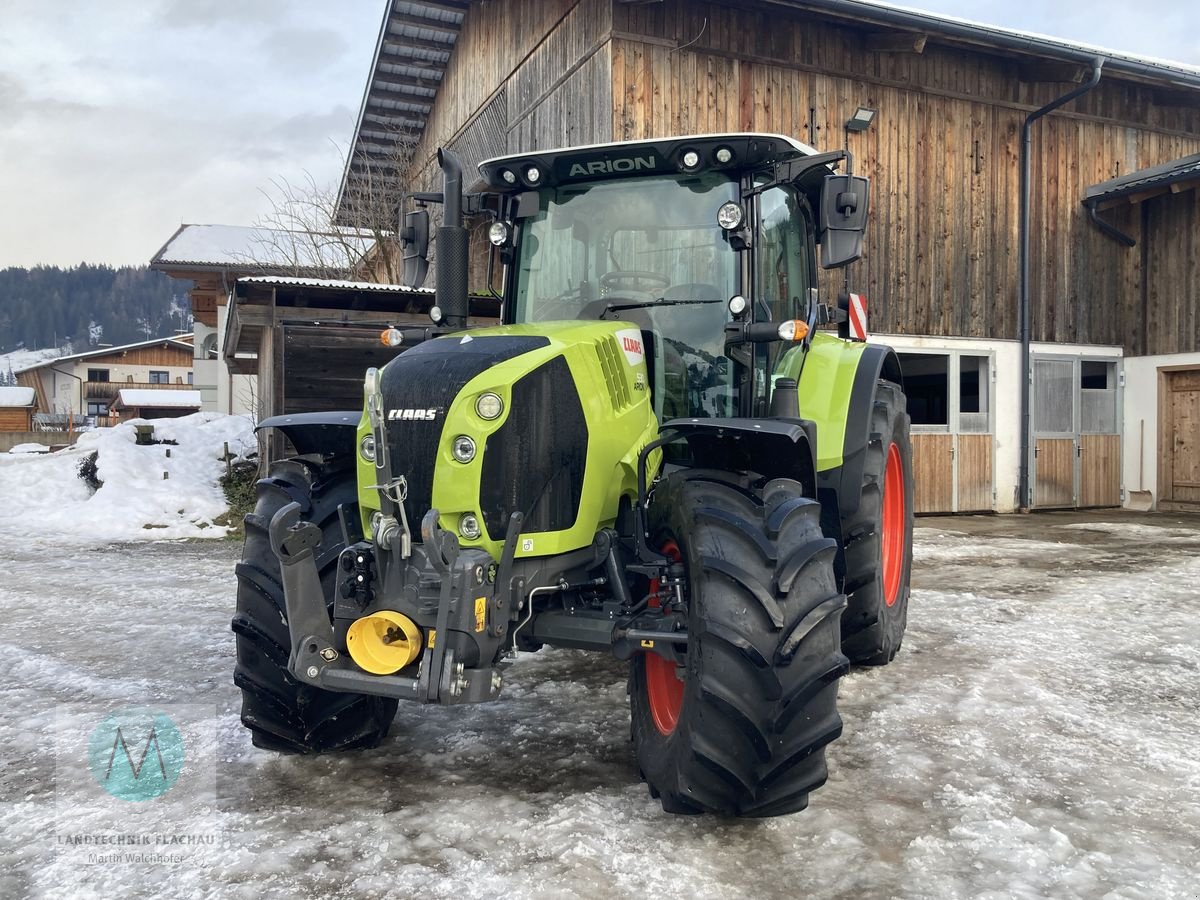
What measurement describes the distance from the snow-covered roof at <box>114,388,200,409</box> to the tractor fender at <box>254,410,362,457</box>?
54.5 metres

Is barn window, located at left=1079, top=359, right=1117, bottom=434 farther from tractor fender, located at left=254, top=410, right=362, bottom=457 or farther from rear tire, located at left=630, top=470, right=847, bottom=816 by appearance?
tractor fender, located at left=254, top=410, right=362, bottom=457

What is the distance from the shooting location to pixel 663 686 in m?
3.49

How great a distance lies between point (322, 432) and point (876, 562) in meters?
2.53

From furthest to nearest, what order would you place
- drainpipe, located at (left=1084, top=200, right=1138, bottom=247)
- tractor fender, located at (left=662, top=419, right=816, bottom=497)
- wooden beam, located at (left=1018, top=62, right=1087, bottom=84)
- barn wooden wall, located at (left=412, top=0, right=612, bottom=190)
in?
drainpipe, located at (left=1084, top=200, right=1138, bottom=247), wooden beam, located at (left=1018, top=62, right=1087, bottom=84), barn wooden wall, located at (left=412, top=0, right=612, bottom=190), tractor fender, located at (left=662, top=419, right=816, bottom=497)

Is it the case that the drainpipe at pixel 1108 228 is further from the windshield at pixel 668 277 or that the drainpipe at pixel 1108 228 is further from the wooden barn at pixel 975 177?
the windshield at pixel 668 277

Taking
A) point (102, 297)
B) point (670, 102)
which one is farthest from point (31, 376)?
point (102, 297)

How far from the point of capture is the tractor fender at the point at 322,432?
3.90 meters

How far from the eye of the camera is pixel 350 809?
325cm

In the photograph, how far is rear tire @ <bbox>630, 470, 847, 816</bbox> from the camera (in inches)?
116

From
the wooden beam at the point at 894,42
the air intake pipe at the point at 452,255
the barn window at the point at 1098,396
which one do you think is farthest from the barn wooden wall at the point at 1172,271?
the air intake pipe at the point at 452,255

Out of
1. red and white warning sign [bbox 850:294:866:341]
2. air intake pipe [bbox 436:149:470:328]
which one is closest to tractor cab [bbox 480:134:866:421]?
air intake pipe [bbox 436:149:470:328]

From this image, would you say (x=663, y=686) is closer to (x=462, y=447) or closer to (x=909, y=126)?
(x=462, y=447)

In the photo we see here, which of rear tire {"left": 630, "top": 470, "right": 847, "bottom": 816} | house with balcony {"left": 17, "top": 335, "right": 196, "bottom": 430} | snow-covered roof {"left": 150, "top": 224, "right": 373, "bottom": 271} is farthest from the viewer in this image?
house with balcony {"left": 17, "top": 335, "right": 196, "bottom": 430}

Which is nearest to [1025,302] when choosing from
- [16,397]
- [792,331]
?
[792,331]
